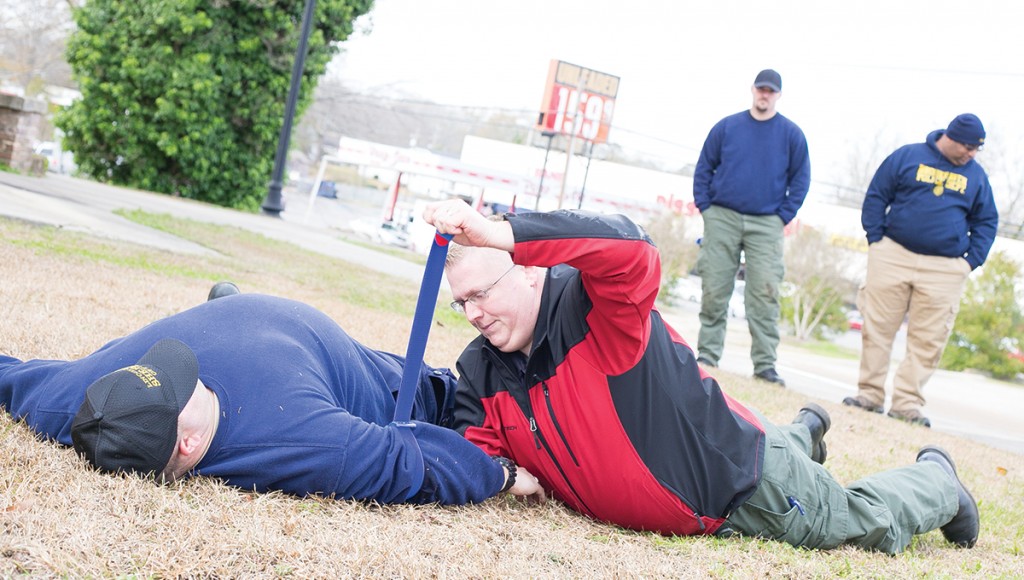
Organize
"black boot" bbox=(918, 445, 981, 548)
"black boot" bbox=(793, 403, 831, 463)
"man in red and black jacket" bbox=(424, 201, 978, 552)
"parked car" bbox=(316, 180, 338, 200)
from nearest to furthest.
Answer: "man in red and black jacket" bbox=(424, 201, 978, 552) < "black boot" bbox=(918, 445, 981, 548) < "black boot" bbox=(793, 403, 831, 463) < "parked car" bbox=(316, 180, 338, 200)

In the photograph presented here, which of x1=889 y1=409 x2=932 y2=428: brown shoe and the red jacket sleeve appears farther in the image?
x1=889 y1=409 x2=932 y2=428: brown shoe

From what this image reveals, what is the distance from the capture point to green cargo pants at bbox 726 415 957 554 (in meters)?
3.07

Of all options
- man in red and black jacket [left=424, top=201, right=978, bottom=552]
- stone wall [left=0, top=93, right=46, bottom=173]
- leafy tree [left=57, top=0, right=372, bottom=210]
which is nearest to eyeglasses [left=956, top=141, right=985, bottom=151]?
man in red and black jacket [left=424, top=201, right=978, bottom=552]

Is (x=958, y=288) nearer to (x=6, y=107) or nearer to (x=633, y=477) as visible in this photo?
(x=633, y=477)

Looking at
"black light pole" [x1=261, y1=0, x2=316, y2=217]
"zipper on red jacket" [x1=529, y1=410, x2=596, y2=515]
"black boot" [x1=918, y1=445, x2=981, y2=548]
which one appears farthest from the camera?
→ "black light pole" [x1=261, y1=0, x2=316, y2=217]

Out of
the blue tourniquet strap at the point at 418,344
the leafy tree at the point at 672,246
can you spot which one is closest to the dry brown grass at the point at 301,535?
the blue tourniquet strap at the point at 418,344

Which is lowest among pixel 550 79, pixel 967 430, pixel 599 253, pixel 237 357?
pixel 967 430

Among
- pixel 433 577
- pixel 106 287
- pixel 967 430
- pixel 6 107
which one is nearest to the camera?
pixel 433 577

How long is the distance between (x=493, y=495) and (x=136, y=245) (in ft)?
20.1

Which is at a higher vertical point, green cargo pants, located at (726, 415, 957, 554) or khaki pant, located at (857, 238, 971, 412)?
khaki pant, located at (857, 238, 971, 412)

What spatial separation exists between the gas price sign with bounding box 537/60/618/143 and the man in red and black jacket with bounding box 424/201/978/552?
3210cm

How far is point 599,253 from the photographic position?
7.96 feet

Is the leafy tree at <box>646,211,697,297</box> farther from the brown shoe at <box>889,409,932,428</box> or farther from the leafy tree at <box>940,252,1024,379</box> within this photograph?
the brown shoe at <box>889,409,932,428</box>

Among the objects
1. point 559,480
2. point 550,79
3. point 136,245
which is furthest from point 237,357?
point 550,79
